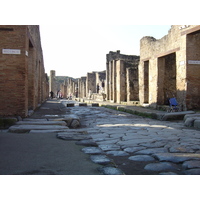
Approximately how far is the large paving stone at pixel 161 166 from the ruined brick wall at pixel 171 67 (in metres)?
7.06

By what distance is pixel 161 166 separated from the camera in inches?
91.2

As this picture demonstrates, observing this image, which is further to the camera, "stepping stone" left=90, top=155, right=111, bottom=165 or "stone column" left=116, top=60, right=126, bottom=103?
"stone column" left=116, top=60, right=126, bottom=103

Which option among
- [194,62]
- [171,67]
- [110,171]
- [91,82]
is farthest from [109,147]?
[91,82]

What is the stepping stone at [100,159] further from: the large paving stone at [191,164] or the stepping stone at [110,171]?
the large paving stone at [191,164]

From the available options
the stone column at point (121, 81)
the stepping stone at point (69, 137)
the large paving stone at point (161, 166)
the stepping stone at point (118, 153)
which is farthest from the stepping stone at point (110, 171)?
the stone column at point (121, 81)

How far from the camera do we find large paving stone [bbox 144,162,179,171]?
88.9 inches

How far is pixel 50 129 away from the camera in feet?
14.2

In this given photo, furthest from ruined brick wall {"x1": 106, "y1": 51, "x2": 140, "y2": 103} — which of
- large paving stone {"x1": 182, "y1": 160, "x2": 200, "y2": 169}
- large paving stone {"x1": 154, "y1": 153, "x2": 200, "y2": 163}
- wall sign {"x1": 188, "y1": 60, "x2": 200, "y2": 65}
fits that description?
large paving stone {"x1": 182, "y1": 160, "x2": 200, "y2": 169}

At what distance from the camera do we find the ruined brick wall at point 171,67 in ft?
29.2

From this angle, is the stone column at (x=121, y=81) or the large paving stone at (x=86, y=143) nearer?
the large paving stone at (x=86, y=143)

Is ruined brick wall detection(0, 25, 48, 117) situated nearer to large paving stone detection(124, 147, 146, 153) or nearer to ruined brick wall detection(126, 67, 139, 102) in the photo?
large paving stone detection(124, 147, 146, 153)

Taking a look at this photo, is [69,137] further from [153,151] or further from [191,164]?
[191,164]

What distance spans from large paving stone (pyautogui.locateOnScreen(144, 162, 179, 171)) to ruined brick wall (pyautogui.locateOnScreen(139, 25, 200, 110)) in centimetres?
706

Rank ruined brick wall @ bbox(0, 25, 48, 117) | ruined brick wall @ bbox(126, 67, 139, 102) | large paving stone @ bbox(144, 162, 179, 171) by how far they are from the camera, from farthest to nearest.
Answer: ruined brick wall @ bbox(126, 67, 139, 102) < ruined brick wall @ bbox(0, 25, 48, 117) < large paving stone @ bbox(144, 162, 179, 171)
